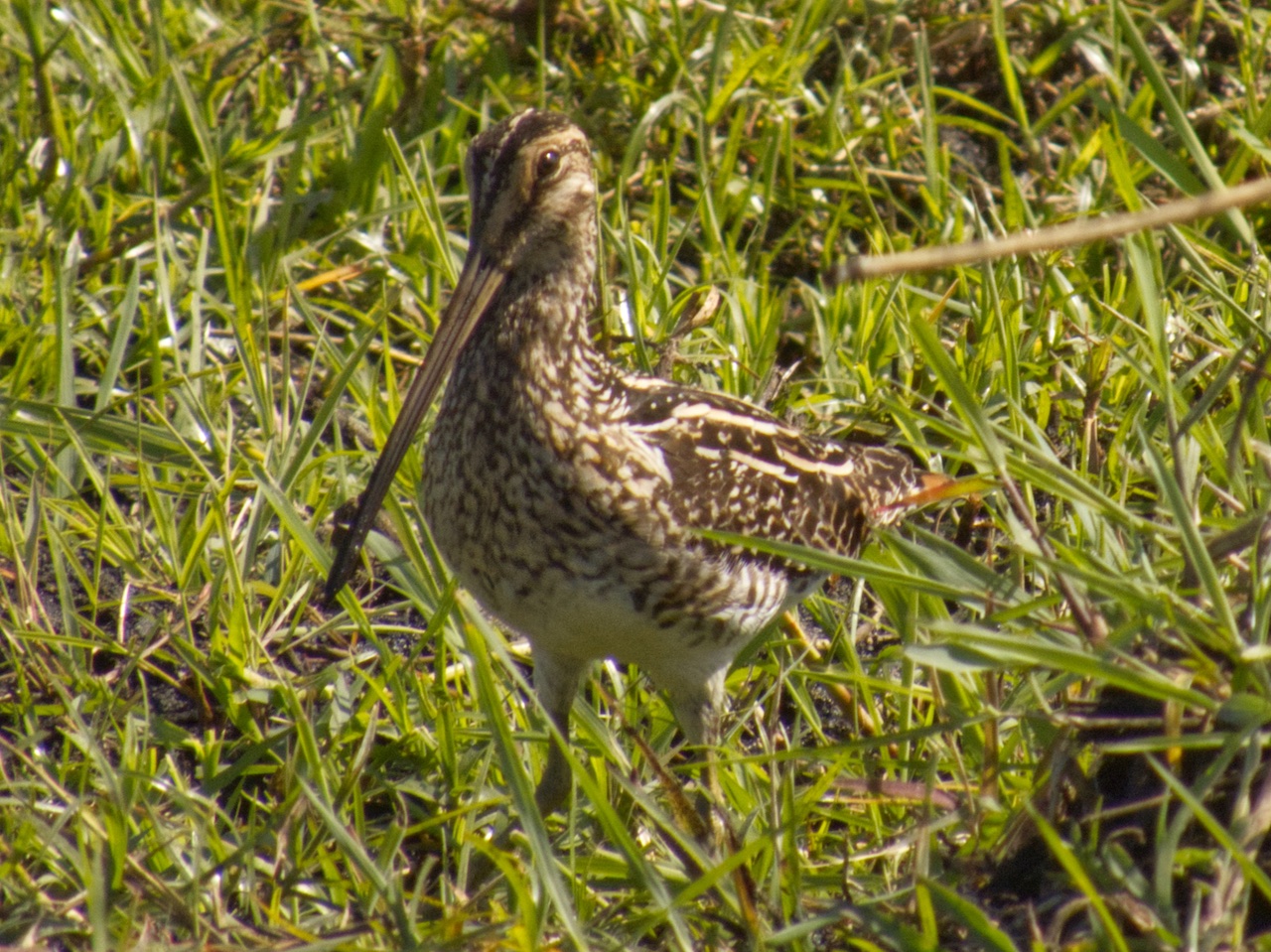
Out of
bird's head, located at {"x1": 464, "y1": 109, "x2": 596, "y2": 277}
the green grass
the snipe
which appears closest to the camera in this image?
the green grass

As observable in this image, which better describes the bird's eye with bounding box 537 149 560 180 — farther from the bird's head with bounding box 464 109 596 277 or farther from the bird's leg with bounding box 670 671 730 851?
the bird's leg with bounding box 670 671 730 851

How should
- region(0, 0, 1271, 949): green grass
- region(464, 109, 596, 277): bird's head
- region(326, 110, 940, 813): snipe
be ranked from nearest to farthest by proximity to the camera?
region(0, 0, 1271, 949): green grass
region(326, 110, 940, 813): snipe
region(464, 109, 596, 277): bird's head

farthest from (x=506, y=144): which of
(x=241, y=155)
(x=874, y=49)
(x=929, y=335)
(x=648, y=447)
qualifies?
(x=874, y=49)

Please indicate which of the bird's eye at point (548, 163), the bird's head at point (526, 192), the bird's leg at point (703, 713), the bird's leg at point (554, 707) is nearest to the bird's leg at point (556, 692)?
the bird's leg at point (554, 707)

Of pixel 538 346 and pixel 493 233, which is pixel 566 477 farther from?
pixel 493 233

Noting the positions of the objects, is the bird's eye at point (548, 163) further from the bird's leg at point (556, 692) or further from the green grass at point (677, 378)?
the bird's leg at point (556, 692)

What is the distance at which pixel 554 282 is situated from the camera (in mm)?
3342

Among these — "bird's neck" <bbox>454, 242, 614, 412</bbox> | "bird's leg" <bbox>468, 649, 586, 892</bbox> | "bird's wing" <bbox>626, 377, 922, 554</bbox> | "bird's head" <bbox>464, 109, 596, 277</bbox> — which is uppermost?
"bird's head" <bbox>464, 109, 596, 277</bbox>

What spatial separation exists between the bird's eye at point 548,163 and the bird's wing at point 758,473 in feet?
1.58

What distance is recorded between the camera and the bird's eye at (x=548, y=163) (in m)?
3.23

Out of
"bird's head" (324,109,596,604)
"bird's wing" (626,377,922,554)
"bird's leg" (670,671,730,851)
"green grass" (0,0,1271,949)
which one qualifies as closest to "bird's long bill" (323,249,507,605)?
"bird's head" (324,109,596,604)

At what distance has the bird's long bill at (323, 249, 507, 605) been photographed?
127 inches

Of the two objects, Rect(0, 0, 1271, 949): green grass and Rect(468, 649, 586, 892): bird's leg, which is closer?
Rect(0, 0, 1271, 949): green grass

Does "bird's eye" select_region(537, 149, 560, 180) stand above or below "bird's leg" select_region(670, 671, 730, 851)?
above
